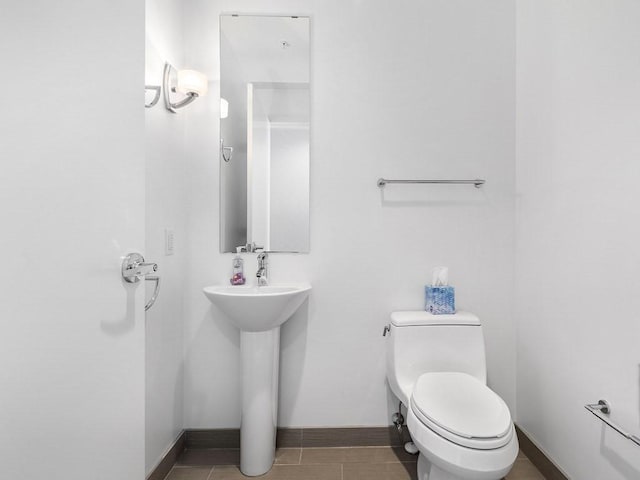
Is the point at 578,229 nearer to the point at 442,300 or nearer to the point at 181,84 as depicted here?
the point at 442,300

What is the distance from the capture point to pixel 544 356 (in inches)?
62.3

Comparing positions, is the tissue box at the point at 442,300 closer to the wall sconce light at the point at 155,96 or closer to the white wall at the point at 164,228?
the white wall at the point at 164,228

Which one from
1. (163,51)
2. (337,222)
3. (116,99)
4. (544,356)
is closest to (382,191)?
(337,222)

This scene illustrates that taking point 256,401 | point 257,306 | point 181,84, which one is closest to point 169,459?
point 256,401

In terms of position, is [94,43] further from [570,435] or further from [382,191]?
[570,435]

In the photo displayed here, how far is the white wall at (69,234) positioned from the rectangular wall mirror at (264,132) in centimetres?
103

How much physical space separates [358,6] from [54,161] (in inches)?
69.7

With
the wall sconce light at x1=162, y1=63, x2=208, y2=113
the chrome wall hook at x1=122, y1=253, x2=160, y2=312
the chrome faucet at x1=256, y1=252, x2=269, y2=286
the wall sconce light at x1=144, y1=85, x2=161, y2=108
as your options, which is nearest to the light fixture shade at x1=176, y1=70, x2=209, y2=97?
the wall sconce light at x1=162, y1=63, x2=208, y2=113

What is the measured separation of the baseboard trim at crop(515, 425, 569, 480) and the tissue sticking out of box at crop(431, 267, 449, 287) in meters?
0.86

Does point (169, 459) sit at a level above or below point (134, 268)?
below

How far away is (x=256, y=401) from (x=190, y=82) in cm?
148

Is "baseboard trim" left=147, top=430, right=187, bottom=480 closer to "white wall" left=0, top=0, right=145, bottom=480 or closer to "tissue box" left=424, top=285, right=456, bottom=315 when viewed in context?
"white wall" left=0, top=0, right=145, bottom=480

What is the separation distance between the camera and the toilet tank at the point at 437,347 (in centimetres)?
162

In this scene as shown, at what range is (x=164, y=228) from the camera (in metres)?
1.57
